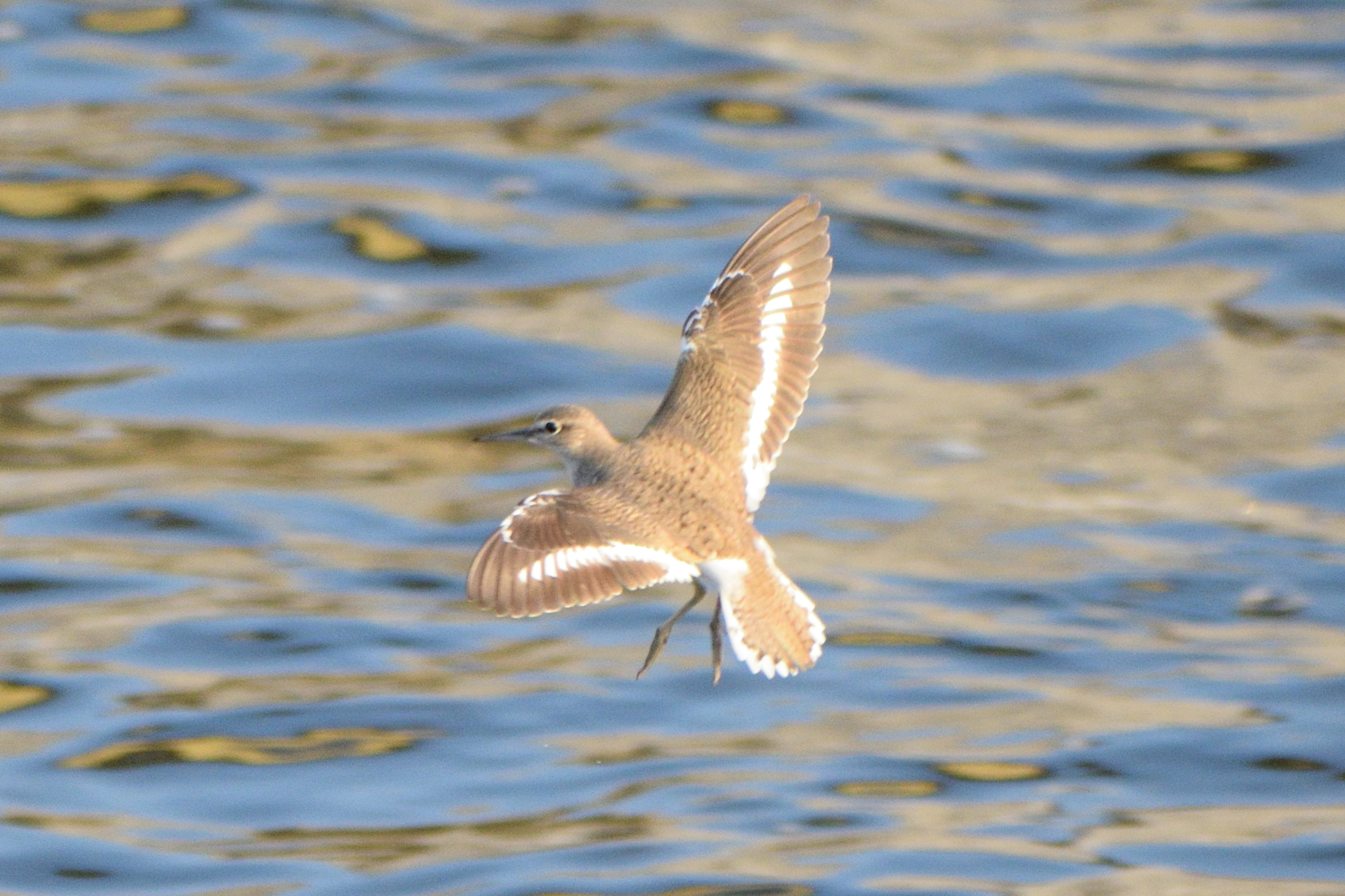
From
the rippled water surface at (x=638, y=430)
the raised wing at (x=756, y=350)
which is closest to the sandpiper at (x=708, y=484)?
the raised wing at (x=756, y=350)

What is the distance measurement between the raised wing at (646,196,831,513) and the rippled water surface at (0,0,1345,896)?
1.38m

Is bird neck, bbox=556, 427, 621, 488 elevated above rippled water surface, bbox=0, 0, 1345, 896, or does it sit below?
above

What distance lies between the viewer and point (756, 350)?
6680 mm

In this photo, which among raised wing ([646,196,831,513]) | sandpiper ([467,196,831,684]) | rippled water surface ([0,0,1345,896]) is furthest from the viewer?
rippled water surface ([0,0,1345,896])

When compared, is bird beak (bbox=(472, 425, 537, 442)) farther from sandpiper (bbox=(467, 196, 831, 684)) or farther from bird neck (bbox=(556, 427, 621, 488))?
bird neck (bbox=(556, 427, 621, 488))

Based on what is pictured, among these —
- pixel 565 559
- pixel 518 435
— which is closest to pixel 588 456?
pixel 518 435

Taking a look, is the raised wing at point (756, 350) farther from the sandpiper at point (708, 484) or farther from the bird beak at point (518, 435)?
the bird beak at point (518, 435)

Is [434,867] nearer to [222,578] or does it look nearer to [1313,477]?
[222,578]

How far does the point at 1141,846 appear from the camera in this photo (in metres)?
7.09

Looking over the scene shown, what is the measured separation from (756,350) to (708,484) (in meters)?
0.67

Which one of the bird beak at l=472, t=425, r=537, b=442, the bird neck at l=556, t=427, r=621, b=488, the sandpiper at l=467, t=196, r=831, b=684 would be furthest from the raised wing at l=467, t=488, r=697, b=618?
the bird beak at l=472, t=425, r=537, b=442

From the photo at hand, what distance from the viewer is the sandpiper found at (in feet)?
17.9

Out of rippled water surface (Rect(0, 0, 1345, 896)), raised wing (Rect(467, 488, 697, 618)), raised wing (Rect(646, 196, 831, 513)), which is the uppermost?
raised wing (Rect(646, 196, 831, 513))

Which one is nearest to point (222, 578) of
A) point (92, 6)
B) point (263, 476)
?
point (263, 476)
